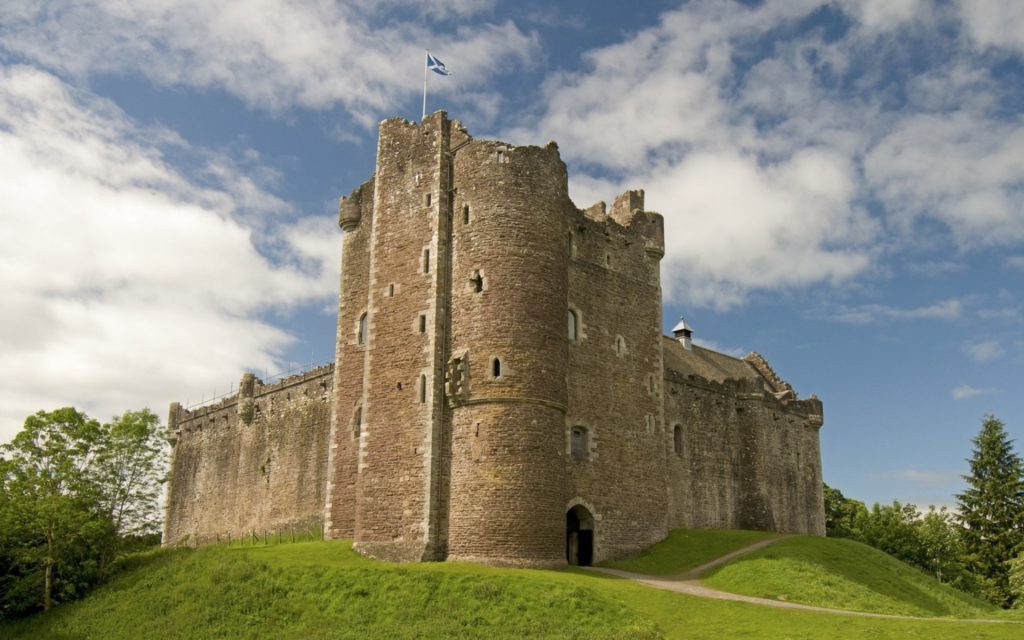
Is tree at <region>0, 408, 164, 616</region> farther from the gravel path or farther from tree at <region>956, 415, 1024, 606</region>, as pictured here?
tree at <region>956, 415, 1024, 606</region>

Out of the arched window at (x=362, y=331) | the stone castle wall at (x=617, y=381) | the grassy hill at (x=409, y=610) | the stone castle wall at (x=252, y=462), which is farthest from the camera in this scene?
the stone castle wall at (x=252, y=462)

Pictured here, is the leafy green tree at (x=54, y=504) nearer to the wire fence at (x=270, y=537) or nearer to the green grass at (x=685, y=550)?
the wire fence at (x=270, y=537)

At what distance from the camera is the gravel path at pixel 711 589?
1144 inches

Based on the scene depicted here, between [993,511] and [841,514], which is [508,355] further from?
[841,514]

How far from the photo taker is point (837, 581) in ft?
116

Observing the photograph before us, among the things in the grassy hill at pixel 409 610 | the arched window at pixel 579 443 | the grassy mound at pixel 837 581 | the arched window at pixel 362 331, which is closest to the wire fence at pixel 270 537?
the grassy hill at pixel 409 610

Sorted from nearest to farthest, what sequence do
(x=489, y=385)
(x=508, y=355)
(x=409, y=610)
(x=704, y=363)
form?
1. (x=409, y=610)
2. (x=489, y=385)
3. (x=508, y=355)
4. (x=704, y=363)

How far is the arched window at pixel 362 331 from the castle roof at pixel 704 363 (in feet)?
60.0

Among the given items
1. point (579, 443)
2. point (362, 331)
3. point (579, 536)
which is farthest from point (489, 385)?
point (362, 331)

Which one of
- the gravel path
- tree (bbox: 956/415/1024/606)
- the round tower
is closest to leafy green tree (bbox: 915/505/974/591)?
tree (bbox: 956/415/1024/606)

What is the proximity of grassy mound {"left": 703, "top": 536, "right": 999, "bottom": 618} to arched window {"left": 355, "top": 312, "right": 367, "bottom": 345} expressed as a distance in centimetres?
1769

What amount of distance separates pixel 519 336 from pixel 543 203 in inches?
228

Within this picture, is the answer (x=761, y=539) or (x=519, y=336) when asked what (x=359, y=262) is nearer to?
(x=519, y=336)

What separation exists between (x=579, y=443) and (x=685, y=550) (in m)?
7.08
